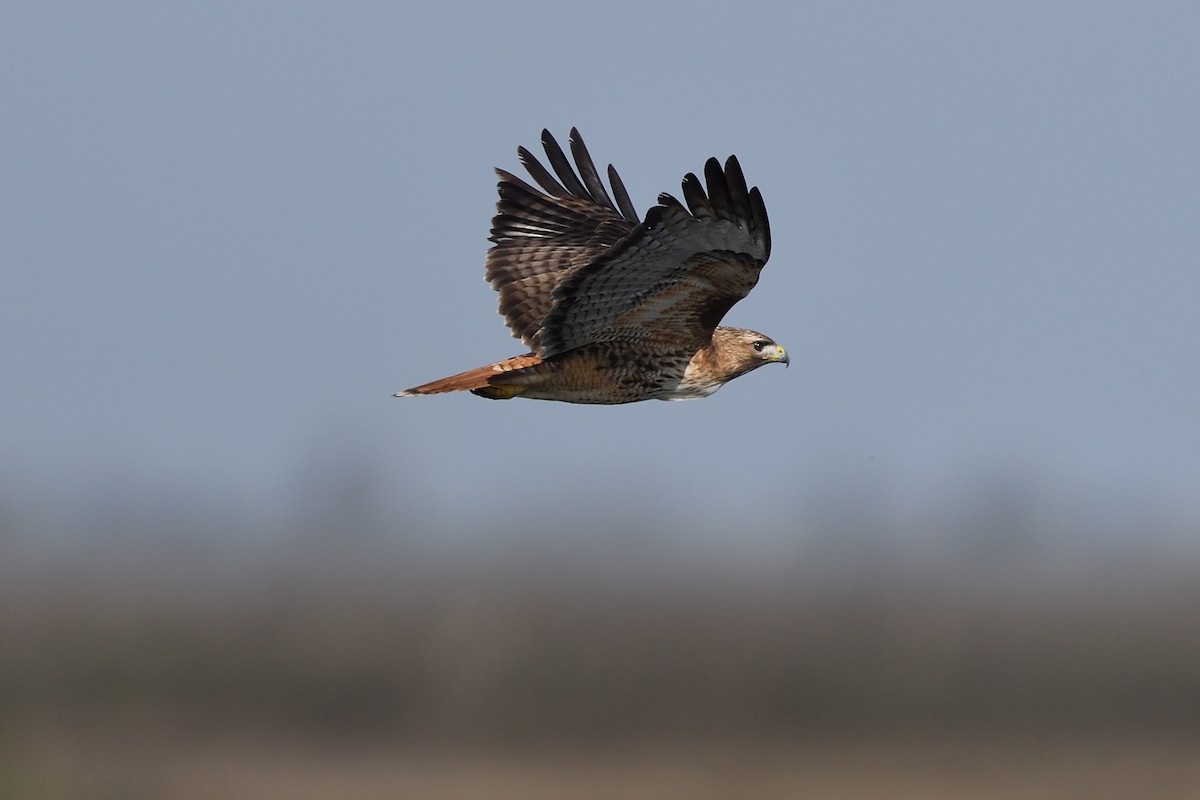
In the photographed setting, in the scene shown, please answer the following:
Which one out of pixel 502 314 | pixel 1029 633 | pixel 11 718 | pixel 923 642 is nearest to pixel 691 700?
pixel 923 642

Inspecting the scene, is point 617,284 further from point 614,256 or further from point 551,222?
point 551,222

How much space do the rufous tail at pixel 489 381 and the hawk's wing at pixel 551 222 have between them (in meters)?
0.94

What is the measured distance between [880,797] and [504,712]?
5.62m

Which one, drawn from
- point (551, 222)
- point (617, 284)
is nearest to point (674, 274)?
point (617, 284)

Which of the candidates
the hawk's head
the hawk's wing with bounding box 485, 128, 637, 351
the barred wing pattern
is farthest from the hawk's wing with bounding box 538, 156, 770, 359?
the hawk's wing with bounding box 485, 128, 637, 351

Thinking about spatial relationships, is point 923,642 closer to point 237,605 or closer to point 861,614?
point 861,614

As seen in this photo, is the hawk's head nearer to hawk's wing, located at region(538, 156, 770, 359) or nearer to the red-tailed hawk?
the red-tailed hawk

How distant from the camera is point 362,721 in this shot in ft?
95.8

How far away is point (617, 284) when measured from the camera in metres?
9.84

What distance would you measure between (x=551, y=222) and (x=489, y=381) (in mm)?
1754

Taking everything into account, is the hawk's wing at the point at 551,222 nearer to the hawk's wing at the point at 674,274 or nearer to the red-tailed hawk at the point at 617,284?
the red-tailed hawk at the point at 617,284

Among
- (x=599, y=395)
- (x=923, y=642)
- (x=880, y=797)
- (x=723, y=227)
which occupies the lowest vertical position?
(x=880, y=797)

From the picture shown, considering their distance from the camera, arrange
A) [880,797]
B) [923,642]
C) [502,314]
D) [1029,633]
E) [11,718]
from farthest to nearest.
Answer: [1029,633], [923,642], [880,797], [11,718], [502,314]

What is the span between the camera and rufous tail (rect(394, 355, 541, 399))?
998 centimetres
